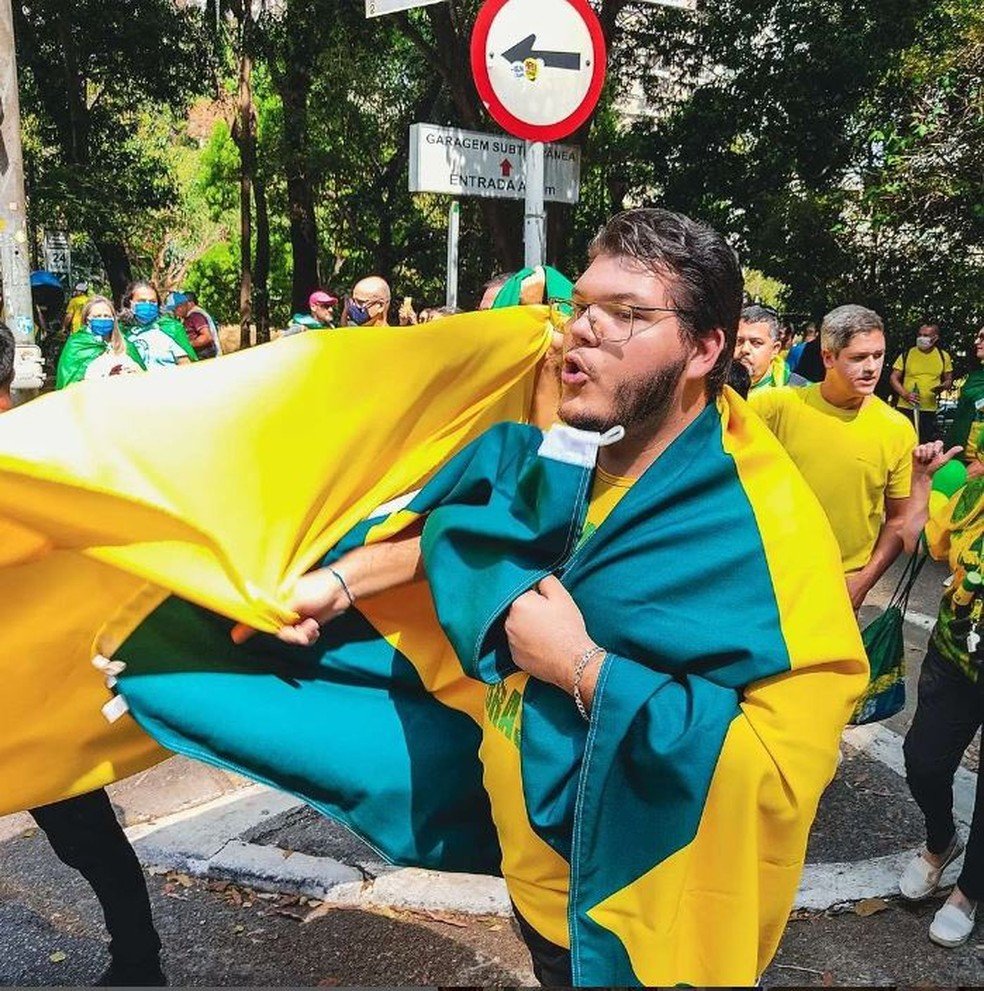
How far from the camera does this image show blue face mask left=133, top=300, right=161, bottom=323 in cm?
795

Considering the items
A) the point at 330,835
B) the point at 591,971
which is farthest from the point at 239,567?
the point at 330,835

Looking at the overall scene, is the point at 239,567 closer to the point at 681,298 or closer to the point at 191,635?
the point at 191,635

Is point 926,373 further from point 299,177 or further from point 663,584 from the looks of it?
point 299,177

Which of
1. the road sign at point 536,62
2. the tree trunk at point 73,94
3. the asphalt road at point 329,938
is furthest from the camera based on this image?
the tree trunk at point 73,94

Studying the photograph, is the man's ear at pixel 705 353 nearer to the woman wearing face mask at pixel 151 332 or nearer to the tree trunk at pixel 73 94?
the woman wearing face mask at pixel 151 332

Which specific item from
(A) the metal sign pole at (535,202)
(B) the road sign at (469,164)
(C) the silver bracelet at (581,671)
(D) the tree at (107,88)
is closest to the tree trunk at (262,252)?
(D) the tree at (107,88)

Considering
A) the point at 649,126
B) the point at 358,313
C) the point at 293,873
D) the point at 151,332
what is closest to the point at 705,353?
the point at 293,873

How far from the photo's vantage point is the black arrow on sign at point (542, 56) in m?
3.80

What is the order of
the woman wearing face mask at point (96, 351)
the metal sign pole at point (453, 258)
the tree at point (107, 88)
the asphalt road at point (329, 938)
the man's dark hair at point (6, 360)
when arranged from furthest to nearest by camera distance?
the tree at point (107, 88), the woman wearing face mask at point (96, 351), the metal sign pole at point (453, 258), the asphalt road at point (329, 938), the man's dark hair at point (6, 360)

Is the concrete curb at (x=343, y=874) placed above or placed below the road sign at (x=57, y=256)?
below

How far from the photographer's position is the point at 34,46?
17.7 meters

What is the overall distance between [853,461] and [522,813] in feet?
8.38

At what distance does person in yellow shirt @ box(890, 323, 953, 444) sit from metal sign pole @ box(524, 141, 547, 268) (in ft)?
28.9

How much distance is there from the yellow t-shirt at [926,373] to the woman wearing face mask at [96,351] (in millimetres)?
8636
